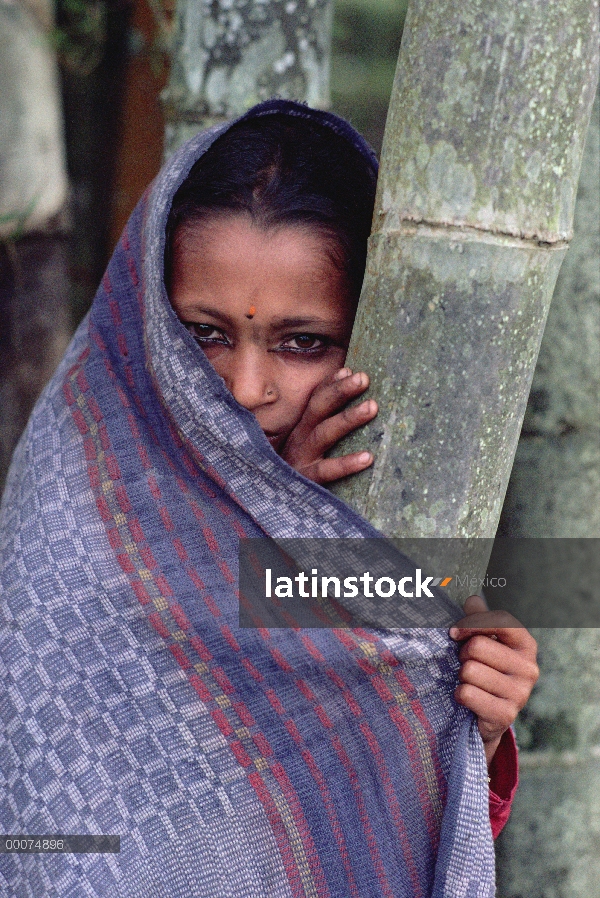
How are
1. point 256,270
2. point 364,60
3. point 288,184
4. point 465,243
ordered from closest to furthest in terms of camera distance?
point 465,243 < point 256,270 < point 288,184 < point 364,60

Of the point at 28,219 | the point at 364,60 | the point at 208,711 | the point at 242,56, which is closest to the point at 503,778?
the point at 208,711

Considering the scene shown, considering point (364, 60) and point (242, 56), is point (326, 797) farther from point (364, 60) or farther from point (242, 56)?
point (364, 60)

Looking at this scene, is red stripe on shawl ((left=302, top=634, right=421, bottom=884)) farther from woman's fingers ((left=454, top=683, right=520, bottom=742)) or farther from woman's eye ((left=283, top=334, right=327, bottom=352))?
woman's eye ((left=283, top=334, right=327, bottom=352))

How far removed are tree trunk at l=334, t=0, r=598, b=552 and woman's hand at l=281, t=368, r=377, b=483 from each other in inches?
0.6

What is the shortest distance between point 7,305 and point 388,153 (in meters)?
2.30

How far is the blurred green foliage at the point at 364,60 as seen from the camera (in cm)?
386

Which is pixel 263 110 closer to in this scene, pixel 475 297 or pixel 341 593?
pixel 475 297

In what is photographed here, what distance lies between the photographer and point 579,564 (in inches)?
52.9

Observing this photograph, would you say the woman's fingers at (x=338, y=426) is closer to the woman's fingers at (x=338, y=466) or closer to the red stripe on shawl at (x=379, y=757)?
the woman's fingers at (x=338, y=466)

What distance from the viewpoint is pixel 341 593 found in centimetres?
100

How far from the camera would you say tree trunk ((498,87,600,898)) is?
4.25 ft

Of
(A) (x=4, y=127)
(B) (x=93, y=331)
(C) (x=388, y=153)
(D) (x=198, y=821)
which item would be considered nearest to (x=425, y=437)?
(C) (x=388, y=153)

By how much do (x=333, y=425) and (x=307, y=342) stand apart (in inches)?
16.0

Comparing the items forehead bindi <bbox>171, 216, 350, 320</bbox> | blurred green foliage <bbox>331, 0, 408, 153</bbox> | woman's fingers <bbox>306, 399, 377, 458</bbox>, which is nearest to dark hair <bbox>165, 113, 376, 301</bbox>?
forehead bindi <bbox>171, 216, 350, 320</bbox>
